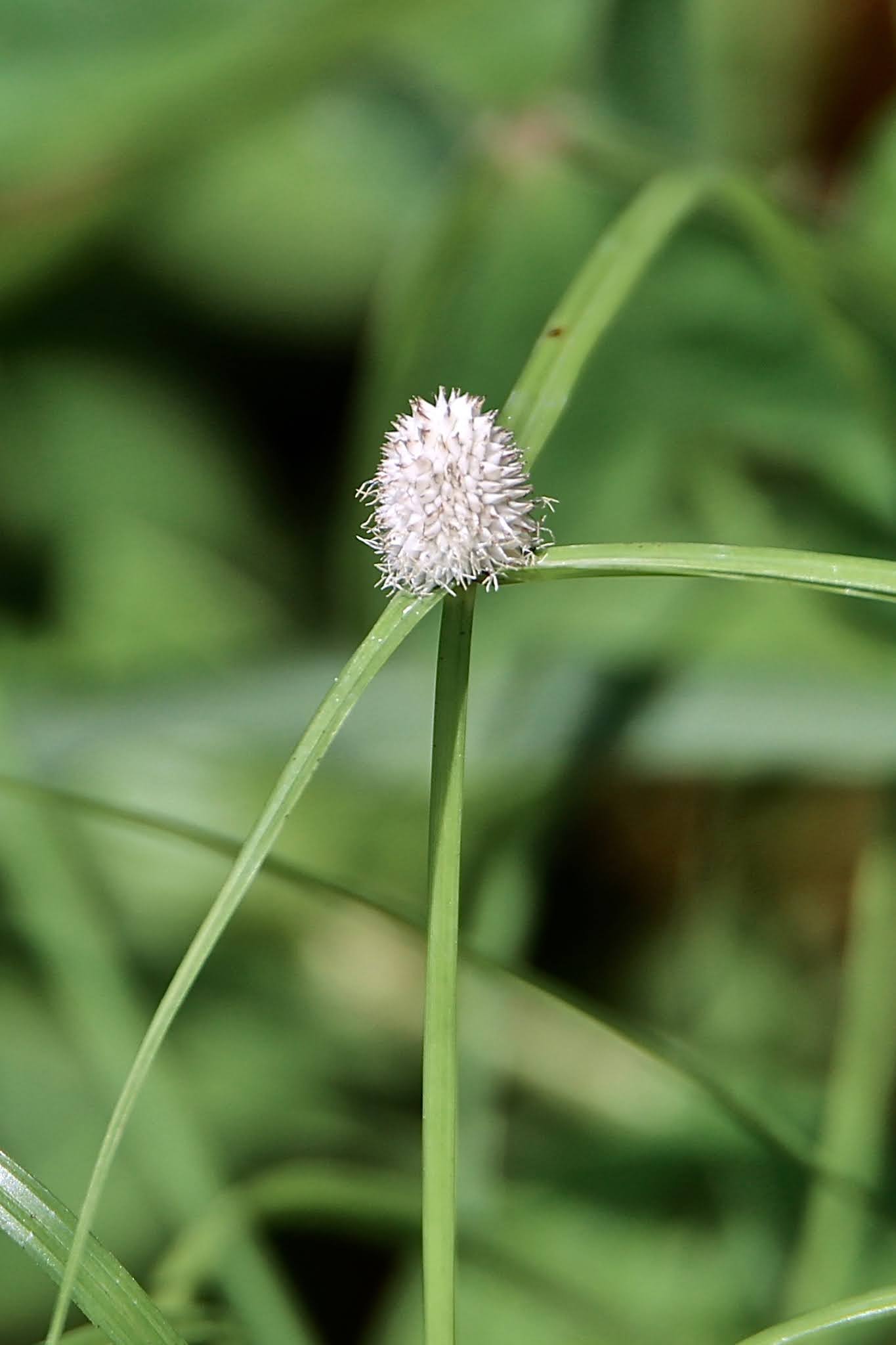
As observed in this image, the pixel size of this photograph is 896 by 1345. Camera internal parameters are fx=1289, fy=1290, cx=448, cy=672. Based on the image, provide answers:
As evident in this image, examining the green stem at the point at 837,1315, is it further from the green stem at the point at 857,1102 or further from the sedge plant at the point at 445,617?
the green stem at the point at 857,1102

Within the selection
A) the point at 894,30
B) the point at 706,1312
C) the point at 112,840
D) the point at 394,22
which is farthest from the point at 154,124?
the point at 706,1312

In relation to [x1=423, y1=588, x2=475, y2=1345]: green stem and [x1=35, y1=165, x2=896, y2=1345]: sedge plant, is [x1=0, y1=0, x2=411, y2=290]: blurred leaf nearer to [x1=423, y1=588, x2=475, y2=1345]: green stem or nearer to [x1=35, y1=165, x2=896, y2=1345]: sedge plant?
[x1=35, y1=165, x2=896, y2=1345]: sedge plant

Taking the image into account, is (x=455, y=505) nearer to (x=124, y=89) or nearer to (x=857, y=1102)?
(x=857, y=1102)

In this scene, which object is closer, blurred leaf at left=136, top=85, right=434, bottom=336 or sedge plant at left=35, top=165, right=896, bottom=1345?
sedge plant at left=35, top=165, right=896, bottom=1345

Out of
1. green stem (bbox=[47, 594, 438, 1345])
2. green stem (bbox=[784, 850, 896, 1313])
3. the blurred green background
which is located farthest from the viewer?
the blurred green background

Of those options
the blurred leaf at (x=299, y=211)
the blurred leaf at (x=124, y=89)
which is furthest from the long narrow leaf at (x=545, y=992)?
the blurred leaf at (x=299, y=211)

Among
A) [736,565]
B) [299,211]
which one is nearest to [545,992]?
[736,565]

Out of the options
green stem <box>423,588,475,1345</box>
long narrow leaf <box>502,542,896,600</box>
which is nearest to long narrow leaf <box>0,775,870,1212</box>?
green stem <box>423,588,475,1345</box>
